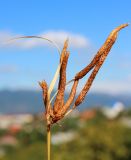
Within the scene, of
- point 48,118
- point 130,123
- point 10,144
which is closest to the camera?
point 48,118

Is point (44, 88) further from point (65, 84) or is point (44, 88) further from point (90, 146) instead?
point (90, 146)

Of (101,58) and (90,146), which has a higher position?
(90,146)

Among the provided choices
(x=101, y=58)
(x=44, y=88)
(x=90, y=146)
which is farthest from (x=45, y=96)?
(x=90, y=146)

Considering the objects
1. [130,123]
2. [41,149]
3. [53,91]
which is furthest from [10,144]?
[53,91]

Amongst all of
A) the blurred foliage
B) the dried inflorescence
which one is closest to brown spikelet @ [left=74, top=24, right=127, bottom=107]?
the dried inflorescence

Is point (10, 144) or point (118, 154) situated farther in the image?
point (10, 144)

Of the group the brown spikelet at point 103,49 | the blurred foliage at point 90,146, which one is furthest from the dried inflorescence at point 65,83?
the blurred foliage at point 90,146

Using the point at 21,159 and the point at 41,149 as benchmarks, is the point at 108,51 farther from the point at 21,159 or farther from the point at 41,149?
the point at 21,159
